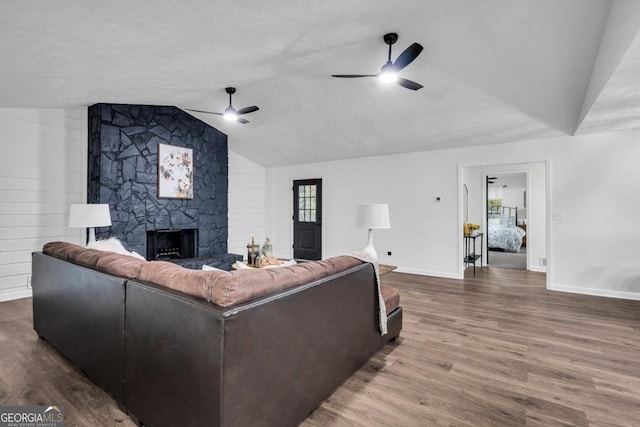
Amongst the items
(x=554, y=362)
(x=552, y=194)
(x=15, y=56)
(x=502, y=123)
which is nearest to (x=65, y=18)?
(x=15, y=56)

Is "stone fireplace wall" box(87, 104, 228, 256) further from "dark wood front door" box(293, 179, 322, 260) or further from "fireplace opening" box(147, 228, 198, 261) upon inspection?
"dark wood front door" box(293, 179, 322, 260)

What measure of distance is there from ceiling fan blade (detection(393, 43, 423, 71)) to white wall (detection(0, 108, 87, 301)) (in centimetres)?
471

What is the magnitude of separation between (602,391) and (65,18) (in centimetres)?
461

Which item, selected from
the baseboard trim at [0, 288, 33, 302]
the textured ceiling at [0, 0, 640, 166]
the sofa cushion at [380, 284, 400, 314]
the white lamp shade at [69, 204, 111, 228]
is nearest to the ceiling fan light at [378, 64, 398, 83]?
the textured ceiling at [0, 0, 640, 166]

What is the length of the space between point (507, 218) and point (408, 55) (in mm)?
9410

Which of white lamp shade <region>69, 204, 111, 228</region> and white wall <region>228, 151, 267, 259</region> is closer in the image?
white lamp shade <region>69, 204, 111, 228</region>

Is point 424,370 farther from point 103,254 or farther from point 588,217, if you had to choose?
point 588,217

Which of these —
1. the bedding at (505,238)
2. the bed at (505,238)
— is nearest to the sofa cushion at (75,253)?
the bed at (505,238)

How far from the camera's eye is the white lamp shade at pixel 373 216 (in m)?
3.16

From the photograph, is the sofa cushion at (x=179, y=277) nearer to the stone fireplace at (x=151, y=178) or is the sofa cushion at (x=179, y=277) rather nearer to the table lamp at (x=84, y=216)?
the table lamp at (x=84, y=216)

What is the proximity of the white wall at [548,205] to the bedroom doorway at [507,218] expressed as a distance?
2.25 m

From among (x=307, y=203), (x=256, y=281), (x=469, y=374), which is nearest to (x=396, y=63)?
(x=256, y=281)

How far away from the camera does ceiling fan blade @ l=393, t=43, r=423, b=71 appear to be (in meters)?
2.55

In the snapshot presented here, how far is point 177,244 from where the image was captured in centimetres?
573
